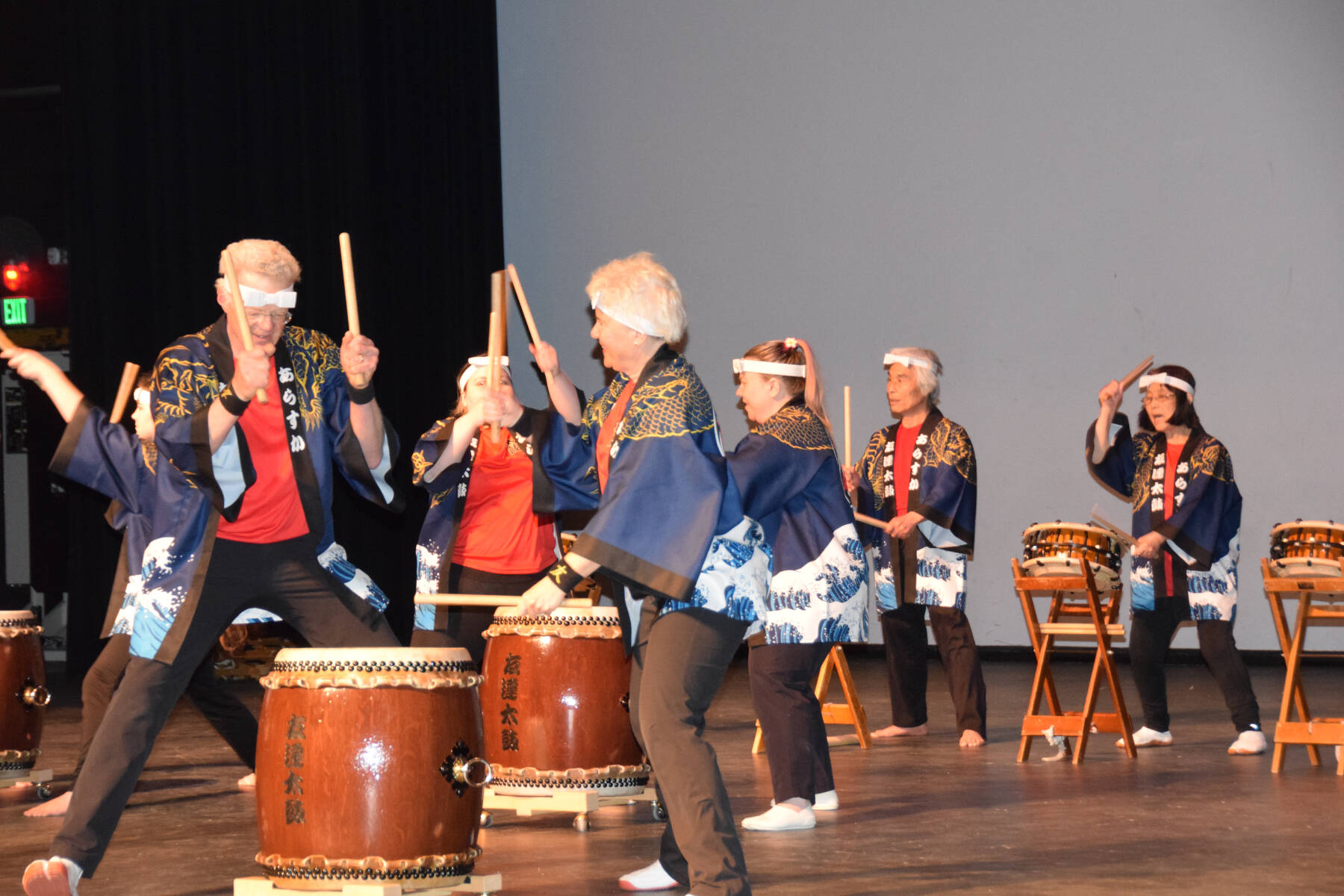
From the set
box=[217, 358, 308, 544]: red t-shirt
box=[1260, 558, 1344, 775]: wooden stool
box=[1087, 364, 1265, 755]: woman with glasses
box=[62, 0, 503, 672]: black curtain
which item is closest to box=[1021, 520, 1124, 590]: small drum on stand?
box=[1087, 364, 1265, 755]: woman with glasses

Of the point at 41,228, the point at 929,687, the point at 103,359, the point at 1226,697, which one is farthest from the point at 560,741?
the point at 41,228

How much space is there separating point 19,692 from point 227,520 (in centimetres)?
184

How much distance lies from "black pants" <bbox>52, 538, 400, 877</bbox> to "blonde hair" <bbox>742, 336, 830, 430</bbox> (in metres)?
1.34

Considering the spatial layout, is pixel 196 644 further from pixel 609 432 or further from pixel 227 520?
pixel 609 432

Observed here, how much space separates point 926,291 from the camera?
8.13m

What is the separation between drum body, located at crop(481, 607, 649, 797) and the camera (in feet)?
12.1

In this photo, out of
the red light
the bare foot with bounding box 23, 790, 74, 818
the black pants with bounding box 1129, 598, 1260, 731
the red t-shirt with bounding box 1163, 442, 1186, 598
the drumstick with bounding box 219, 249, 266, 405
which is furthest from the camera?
the red light

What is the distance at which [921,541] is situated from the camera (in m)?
5.39

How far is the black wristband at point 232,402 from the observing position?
2.66m

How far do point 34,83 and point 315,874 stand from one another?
6873 millimetres

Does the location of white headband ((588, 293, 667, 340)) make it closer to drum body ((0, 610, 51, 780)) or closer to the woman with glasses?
drum body ((0, 610, 51, 780))

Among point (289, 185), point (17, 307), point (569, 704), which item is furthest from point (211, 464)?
point (17, 307)

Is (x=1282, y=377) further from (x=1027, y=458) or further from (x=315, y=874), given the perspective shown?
(x=315, y=874)

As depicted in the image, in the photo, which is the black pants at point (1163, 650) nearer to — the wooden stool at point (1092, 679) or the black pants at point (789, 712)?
the wooden stool at point (1092, 679)
